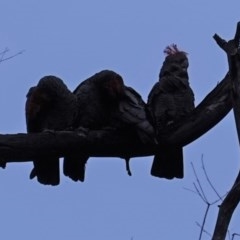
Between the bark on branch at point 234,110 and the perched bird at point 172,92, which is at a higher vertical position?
the perched bird at point 172,92

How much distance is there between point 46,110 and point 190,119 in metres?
2.12

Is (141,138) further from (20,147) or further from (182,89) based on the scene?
(182,89)

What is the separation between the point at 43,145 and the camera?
8.29 metres

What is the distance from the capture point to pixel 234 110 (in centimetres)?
600

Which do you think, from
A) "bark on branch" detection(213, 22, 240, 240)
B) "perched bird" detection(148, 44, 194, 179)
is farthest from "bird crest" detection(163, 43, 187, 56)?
"bark on branch" detection(213, 22, 240, 240)

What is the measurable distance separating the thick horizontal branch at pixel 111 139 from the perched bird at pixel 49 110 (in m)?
0.99

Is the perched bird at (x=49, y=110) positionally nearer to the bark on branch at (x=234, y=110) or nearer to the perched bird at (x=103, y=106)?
the perched bird at (x=103, y=106)

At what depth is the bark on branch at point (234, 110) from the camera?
5.52 metres

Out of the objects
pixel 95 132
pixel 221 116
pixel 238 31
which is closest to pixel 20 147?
pixel 95 132

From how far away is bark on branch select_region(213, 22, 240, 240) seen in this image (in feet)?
18.1

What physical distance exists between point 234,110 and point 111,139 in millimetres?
2709

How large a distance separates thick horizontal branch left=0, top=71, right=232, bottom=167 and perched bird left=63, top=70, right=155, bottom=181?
0.95 ft

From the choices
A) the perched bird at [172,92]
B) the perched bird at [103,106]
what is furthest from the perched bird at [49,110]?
the perched bird at [172,92]

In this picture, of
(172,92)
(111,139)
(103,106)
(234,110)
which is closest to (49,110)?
(103,106)
